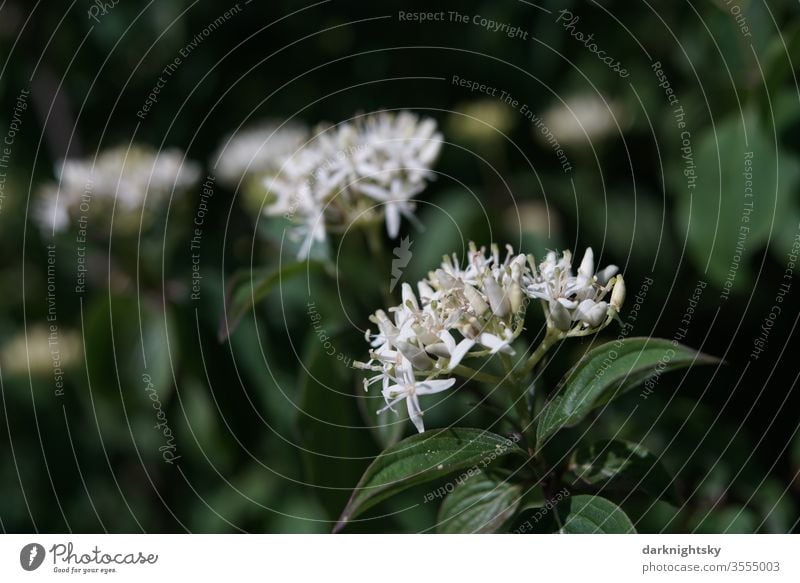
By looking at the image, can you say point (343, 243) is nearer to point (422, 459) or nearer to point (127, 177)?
point (127, 177)

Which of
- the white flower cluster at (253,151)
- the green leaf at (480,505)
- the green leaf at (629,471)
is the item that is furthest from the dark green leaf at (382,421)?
the white flower cluster at (253,151)

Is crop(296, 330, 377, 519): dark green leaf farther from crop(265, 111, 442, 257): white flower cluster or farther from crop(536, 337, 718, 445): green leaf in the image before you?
crop(536, 337, 718, 445): green leaf

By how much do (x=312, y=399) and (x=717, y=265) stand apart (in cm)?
75

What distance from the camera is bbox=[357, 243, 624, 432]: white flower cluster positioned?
0.75 meters

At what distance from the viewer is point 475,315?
2.51 feet

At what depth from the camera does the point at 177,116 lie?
2.12 metres

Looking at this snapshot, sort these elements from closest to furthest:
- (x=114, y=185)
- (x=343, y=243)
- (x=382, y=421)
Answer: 1. (x=382, y=421)
2. (x=343, y=243)
3. (x=114, y=185)

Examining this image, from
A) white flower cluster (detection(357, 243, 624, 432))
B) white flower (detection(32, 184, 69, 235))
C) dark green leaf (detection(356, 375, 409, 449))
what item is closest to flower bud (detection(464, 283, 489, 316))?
white flower cluster (detection(357, 243, 624, 432))

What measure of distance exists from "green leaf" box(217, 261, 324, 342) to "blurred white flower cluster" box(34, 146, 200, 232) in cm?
60

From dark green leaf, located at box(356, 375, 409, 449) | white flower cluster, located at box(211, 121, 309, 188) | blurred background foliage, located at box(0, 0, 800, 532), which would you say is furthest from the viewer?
white flower cluster, located at box(211, 121, 309, 188)

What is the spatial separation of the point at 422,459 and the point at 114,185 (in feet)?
3.63

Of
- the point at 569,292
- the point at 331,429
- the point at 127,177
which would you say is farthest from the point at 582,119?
the point at 569,292

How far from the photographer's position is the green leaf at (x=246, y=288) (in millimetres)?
994

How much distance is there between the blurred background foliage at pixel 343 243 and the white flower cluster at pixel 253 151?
2.4 inches
